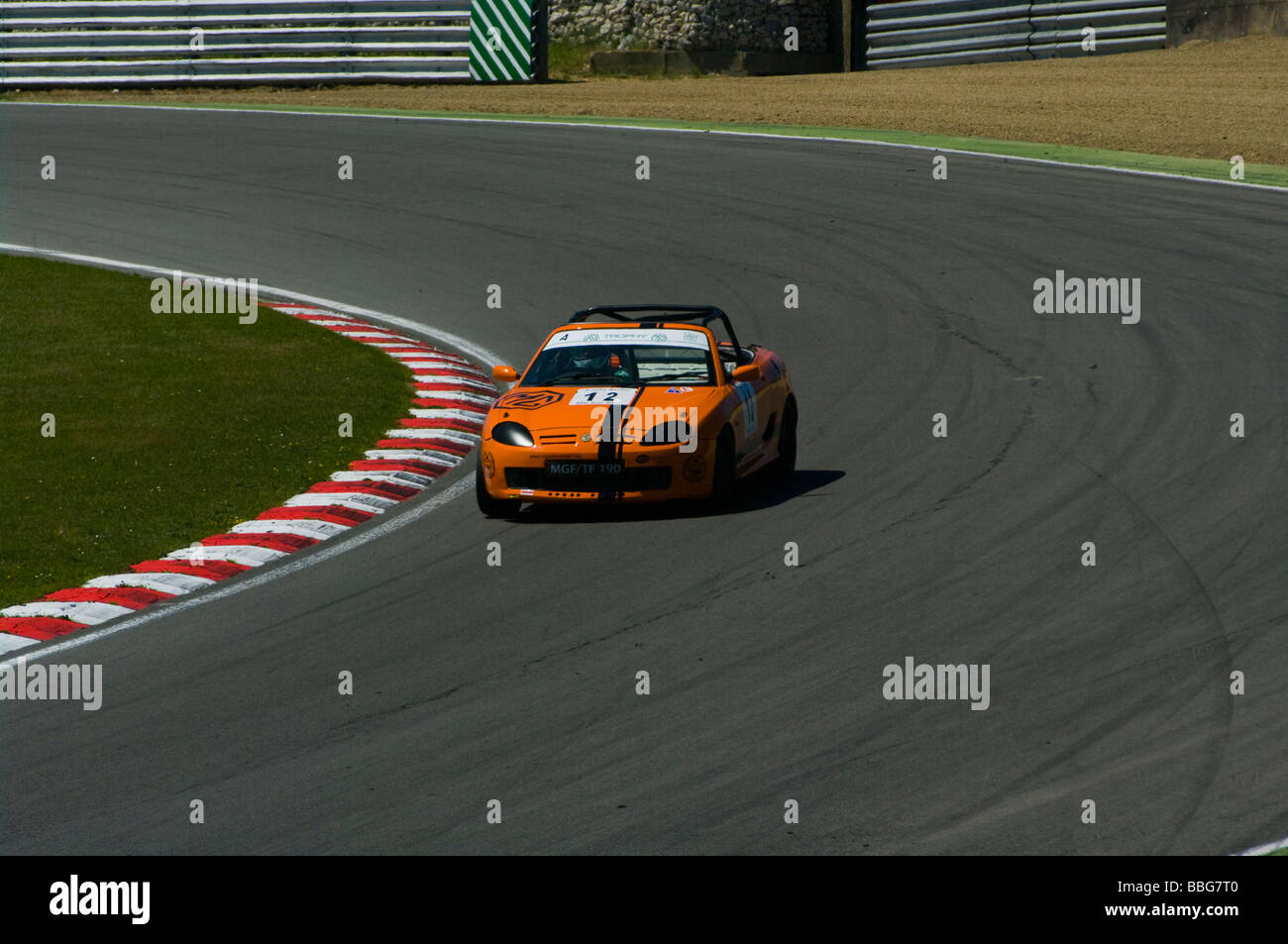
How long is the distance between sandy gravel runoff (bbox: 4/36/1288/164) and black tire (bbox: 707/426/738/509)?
48.4ft

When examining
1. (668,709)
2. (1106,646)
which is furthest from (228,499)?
(1106,646)

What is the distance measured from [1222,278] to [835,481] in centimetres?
792

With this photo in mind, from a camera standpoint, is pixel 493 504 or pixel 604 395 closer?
pixel 493 504

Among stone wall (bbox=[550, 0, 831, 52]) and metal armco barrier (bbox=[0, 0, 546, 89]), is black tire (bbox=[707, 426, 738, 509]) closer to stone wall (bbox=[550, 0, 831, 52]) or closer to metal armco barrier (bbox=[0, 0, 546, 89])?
metal armco barrier (bbox=[0, 0, 546, 89])

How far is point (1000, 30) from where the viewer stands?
3559 cm

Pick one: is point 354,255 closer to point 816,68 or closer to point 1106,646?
point 1106,646

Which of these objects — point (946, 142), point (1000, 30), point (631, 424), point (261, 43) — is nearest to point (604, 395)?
point (631, 424)

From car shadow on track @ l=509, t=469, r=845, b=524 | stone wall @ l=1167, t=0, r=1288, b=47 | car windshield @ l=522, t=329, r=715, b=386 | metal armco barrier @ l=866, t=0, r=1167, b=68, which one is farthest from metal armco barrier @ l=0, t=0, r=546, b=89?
car shadow on track @ l=509, t=469, r=845, b=524

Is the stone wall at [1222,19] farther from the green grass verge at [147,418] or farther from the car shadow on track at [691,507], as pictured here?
the car shadow on track at [691,507]

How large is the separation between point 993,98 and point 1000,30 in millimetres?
6195

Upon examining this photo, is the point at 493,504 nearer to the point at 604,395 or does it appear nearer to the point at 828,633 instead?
the point at 604,395

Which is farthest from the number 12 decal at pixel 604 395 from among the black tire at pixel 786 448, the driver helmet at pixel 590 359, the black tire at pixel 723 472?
the black tire at pixel 786 448

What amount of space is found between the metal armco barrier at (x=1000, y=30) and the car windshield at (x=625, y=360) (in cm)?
2431

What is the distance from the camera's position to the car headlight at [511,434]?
1173 cm
